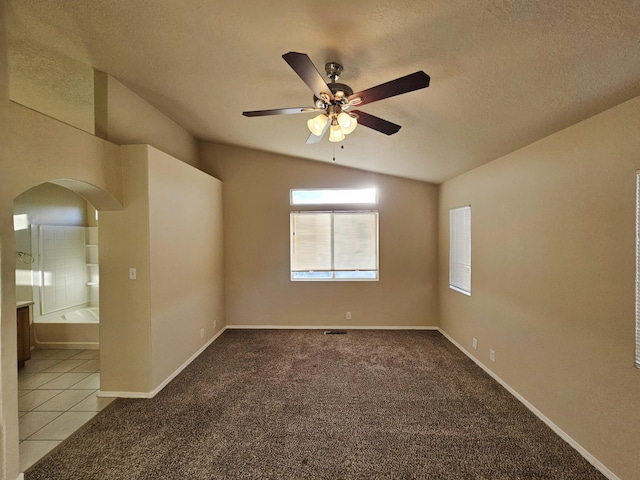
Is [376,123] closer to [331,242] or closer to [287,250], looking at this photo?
[331,242]

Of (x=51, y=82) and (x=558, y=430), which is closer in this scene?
(x=558, y=430)

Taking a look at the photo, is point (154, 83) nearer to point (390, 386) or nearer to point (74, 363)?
point (74, 363)

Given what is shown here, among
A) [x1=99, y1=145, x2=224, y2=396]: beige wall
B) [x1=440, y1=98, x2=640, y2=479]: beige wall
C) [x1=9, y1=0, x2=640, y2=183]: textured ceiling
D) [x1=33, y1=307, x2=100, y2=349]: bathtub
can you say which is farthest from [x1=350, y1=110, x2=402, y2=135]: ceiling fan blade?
[x1=33, y1=307, x2=100, y2=349]: bathtub

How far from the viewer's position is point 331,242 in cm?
481

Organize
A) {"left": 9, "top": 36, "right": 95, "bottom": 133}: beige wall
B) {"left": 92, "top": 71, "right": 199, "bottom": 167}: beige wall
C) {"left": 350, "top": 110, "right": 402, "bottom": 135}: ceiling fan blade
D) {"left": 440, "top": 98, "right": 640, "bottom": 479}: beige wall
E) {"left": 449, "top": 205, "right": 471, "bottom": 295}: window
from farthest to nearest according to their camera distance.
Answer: {"left": 449, "top": 205, "right": 471, "bottom": 295}: window < {"left": 92, "top": 71, "right": 199, "bottom": 167}: beige wall < {"left": 9, "top": 36, "right": 95, "bottom": 133}: beige wall < {"left": 350, "top": 110, "right": 402, "bottom": 135}: ceiling fan blade < {"left": 440, "top": 98, "right": 640, "bottom": 479}: beige wall

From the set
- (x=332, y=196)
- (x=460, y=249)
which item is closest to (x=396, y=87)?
(x=460, y=249)

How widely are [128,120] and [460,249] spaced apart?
4.51m

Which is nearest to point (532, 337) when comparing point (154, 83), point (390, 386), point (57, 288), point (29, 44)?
point (390, 386)

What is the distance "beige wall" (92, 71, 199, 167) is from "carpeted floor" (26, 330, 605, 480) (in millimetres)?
2736

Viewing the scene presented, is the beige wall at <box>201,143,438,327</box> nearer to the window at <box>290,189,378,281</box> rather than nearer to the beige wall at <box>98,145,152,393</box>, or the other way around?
the window at <box>290,189,378,281</box>

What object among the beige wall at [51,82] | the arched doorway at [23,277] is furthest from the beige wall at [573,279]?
the beige wall at [51,82]

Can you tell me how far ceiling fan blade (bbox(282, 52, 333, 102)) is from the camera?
137 centimetres

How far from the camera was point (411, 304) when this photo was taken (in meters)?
4.70

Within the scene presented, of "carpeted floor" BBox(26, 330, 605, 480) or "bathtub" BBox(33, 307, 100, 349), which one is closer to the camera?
"carpeted floor" BBox(26, 330, 605, 480)
